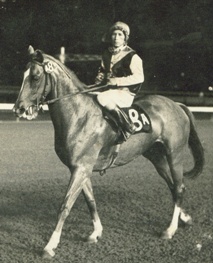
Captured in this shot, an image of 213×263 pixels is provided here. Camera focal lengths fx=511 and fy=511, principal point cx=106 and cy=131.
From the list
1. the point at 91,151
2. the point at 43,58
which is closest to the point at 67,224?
the point at 91,151

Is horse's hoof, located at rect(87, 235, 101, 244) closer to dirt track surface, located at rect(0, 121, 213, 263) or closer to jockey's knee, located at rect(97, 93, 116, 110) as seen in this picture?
dirt track surface, located at rect(0, 121, 213, 263)

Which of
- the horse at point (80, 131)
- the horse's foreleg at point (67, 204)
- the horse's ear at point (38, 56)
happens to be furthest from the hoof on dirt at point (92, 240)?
the horse's ear at point (38, 56)

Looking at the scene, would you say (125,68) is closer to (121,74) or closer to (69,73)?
(121,74)

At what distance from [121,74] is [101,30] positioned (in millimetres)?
23111

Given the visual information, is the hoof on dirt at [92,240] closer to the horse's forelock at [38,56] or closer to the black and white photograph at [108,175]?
the black and white photograph at [108,175]

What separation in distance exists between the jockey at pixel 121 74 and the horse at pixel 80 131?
16cm

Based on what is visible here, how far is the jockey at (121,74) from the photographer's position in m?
5.50

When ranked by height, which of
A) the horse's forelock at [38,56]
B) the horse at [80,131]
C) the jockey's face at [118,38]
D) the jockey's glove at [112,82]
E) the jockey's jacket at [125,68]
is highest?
the jockey's face at [118,38]

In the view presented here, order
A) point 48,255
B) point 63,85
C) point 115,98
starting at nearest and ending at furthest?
point 48,255 → point 63,85 → point 115,98

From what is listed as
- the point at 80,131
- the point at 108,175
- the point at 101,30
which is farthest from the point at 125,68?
the point at 101,30

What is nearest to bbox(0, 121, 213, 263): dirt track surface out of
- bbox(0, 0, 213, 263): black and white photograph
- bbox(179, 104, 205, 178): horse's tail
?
bbox(0, 0, 213, 263): black and white photograph

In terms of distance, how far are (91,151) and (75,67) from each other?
24044mm

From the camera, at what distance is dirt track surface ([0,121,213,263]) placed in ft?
16.9

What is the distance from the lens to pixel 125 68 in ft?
18.3
